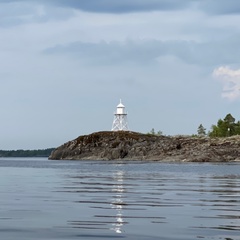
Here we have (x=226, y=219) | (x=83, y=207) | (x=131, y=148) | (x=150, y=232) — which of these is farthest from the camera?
(x=131, y=148)

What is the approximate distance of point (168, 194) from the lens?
35.4 metres

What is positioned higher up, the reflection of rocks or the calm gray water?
the reflection of rocks

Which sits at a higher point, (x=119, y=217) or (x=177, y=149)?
(x=177, y=149)

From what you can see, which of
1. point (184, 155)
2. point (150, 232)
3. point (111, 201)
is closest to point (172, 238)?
point (150, 232)

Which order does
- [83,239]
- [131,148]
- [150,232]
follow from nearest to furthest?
[83,239] → [150,232] → [131,148]

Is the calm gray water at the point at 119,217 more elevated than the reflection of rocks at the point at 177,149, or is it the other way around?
the reflection of rocks at the point at 177,149

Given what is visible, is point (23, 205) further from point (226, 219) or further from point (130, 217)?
point (226, 219)

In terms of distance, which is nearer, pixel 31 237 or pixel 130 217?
pixel 31 237

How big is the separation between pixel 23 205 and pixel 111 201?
4789mm

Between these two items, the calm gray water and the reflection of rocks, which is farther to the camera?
the reflection of rocks

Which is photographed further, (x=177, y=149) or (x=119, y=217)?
(x=177, y=149)

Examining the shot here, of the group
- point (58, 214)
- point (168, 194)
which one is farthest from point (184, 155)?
point (58, 214)

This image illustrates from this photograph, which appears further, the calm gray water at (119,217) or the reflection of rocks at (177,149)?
the reflection of rocks at (177,149)

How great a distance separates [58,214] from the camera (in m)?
24.0
